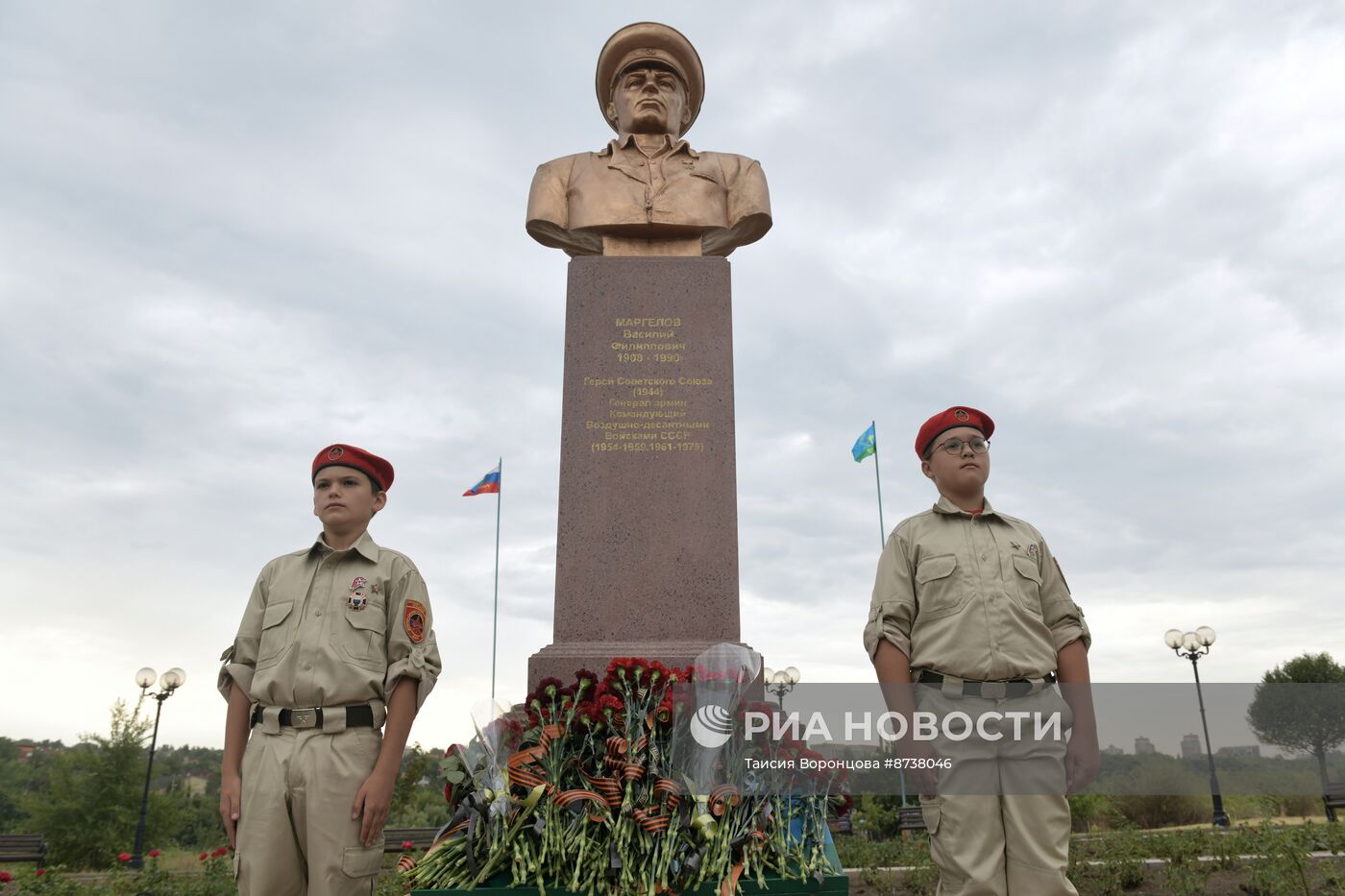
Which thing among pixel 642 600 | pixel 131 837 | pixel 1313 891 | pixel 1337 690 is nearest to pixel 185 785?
pixel 131 837

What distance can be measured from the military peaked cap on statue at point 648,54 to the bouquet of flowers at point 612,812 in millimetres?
4642

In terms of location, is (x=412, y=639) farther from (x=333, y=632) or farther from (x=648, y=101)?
(x=648, y=101)

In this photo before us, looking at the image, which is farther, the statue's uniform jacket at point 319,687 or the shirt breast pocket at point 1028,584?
the shirt breast pocket at point 1028,584

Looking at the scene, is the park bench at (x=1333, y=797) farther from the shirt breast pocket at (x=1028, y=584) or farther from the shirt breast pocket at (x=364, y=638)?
the shirt breast pocket at (x=364, y=638)

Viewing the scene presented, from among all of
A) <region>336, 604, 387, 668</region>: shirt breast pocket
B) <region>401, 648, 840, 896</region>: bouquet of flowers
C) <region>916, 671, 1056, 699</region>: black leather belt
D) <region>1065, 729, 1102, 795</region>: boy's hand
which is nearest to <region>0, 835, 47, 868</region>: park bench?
<region>336, 604, 387, 668</region>: shirt breast pocket

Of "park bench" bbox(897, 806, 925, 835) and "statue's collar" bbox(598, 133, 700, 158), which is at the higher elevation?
"statue's collar" bbox(598, 133, 700, 158)

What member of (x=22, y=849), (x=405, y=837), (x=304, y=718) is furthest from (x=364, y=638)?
(x=22, y=849)

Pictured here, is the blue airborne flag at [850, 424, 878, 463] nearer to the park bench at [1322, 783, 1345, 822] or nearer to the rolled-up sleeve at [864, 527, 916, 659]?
the park bench at [1322, 783, 1345, 822]

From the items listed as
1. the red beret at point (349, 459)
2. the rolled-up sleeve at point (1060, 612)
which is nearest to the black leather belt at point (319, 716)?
the red beret at point (349, 459)

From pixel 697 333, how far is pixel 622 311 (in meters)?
0.50

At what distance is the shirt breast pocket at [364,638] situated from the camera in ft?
11.5

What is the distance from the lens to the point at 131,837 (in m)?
19.1

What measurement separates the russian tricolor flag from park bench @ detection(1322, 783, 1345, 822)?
11014mm

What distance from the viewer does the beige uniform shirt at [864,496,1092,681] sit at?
328 cm
